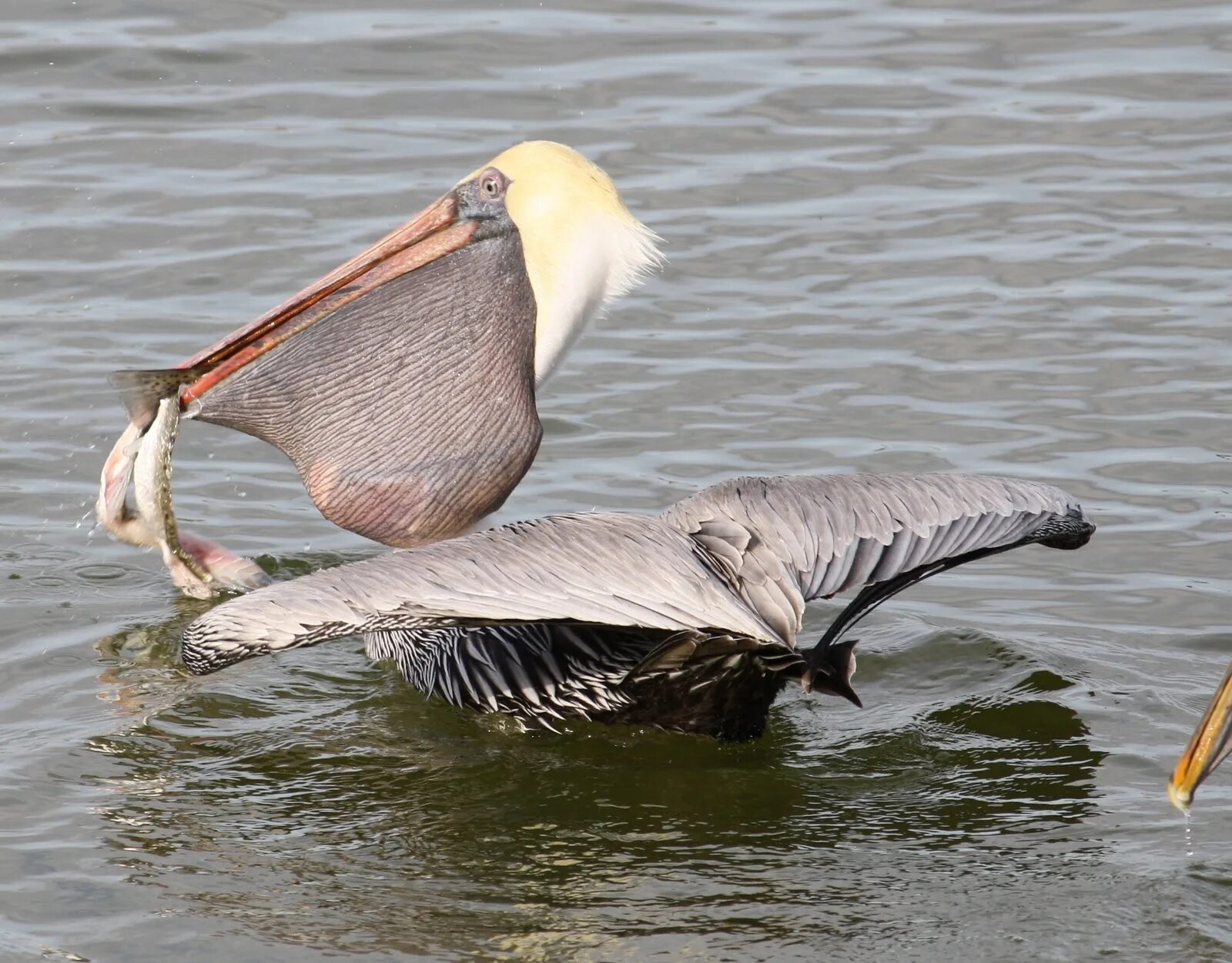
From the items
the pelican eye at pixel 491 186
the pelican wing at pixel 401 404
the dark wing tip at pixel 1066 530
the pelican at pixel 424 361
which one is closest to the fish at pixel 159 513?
the pelican at pixel 424 361

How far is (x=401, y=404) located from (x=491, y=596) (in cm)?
137

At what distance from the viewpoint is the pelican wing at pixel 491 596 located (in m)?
3.40

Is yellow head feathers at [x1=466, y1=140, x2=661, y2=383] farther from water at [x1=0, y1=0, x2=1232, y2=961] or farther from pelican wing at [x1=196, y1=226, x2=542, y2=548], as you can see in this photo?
water at [x1=0, y1=0, x2=1232, y2=961]

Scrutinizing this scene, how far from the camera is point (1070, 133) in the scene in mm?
8562

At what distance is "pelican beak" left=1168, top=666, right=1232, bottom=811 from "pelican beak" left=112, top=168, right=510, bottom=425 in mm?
2313

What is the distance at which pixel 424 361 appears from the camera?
469 centimetres

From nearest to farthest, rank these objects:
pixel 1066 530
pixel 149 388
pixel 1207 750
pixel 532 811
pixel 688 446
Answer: pixel 1207 750, pixel 532 811, pixel 1066 530, pixel 149 388, pixel 688 446

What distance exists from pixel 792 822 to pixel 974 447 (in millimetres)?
2516

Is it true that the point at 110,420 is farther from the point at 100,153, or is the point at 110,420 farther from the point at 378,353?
the point at 100,153

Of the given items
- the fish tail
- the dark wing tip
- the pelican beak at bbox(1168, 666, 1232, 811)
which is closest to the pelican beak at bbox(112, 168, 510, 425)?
the fish tail

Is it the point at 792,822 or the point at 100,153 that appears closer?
the point at 792,822

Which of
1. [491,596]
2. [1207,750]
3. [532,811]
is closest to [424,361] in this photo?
[532,811]

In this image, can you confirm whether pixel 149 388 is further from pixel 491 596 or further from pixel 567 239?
pixel 491 596

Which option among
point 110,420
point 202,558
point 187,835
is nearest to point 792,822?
point 187,835
